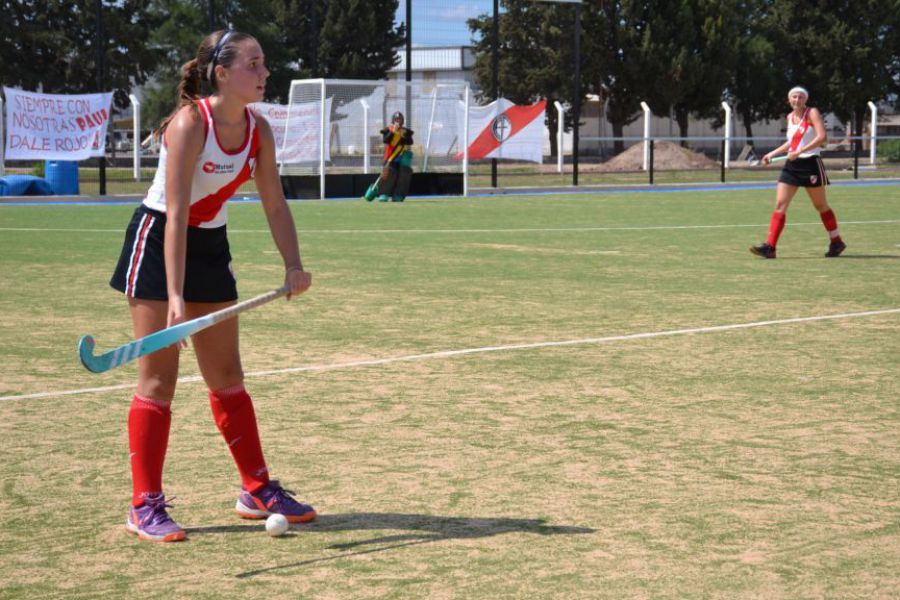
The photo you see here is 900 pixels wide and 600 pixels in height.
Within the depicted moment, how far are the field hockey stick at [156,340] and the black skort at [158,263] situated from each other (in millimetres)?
127

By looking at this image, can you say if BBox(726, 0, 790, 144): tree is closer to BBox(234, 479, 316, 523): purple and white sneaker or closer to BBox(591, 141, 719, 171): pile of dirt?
BBox(591, 141, 719, 171): pile of dirt

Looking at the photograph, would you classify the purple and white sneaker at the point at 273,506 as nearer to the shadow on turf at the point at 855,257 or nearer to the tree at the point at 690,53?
the shadow on turf at the point at 855,257

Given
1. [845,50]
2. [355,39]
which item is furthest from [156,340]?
[845,50]

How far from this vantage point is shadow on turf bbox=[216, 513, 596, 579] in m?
5.04

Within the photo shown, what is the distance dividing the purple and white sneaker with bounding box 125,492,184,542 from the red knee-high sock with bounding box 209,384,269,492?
37cm

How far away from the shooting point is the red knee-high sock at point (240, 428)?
17.7 feet

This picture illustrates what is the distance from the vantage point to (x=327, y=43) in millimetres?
69312

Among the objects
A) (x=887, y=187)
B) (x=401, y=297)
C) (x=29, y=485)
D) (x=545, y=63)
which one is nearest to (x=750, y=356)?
(x=401, y=297)

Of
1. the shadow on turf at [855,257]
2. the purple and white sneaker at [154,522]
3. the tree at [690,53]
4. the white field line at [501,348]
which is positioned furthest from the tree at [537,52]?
the purple and white sneaker at [154,522]

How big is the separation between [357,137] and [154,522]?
90.3 ft

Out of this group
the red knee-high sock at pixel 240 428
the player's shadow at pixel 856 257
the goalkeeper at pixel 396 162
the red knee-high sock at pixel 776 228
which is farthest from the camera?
the goalkeeper at pixel 396 162

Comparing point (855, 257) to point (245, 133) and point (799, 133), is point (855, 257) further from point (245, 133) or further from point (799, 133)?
point (245, 133)

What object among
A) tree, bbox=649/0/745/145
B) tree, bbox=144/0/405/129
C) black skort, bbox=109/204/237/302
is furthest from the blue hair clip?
tree, bbox=649/0/745/145

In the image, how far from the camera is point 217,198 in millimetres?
5160
